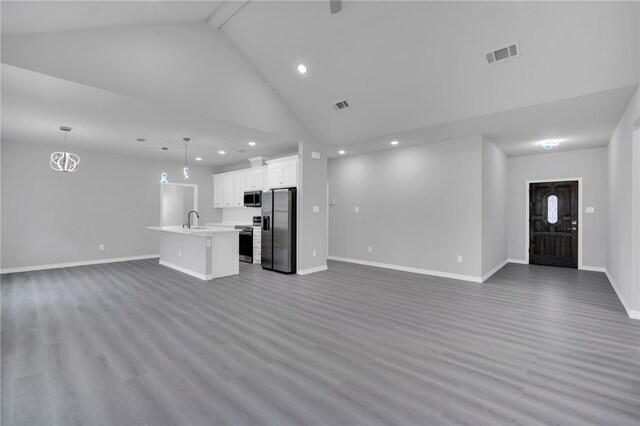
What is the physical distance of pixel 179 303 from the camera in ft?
13.1

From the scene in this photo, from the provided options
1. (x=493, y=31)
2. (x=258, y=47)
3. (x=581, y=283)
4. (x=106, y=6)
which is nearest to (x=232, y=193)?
(x=258, y=47)

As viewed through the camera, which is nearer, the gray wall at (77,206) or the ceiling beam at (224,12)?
the ceiling beam at (224,12)

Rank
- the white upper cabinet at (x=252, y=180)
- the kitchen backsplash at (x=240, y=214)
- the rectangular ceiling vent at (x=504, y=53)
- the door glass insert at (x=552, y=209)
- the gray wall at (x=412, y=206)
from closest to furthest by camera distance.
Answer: the rectangular ceiling vent at (x=504, y=53), the gray wall at (x=412, y=206), the white upper cabinet at (x=252, y=180), the door glass insert at (x=552, y=209), the kitchen backsplash at (x=240, y=214)

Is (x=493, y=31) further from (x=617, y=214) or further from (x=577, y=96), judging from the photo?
(x=617, y=214)

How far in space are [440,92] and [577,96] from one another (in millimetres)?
1550

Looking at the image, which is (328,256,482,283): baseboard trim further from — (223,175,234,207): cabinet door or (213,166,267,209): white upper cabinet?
(223,175,234,207): cabinet door

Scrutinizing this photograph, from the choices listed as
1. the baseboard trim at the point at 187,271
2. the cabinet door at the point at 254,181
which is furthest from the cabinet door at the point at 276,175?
the baseboard trim at the point at 187,271

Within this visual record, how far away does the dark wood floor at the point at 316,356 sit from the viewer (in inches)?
73.7

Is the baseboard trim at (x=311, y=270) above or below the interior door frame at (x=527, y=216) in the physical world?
below

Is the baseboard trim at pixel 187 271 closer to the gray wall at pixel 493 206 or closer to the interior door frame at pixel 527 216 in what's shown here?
the gray wall at pixel 493 206

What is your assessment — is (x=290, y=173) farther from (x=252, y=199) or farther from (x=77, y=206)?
(x=77, y=206)

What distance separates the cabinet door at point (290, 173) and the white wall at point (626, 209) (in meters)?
4.92

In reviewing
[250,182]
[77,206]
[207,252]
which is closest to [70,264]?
[77,206]

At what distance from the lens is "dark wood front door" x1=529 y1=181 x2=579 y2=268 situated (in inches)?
263
